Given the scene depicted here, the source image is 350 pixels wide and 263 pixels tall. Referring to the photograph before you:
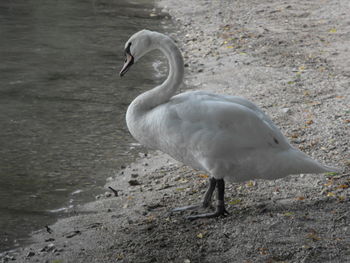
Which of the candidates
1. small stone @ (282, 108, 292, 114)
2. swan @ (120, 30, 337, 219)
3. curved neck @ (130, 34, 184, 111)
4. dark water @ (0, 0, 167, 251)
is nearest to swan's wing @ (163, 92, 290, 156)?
swan @ (120, 30, 337, 219)

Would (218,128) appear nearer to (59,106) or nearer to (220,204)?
(220,204)

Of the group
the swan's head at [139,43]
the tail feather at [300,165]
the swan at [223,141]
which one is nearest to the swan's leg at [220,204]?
the swan at [223,141]

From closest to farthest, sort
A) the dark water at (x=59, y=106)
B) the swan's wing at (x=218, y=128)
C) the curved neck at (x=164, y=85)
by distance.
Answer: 1. the swan's wing at (x=218, y=128)
2. the curved neck at (x=164, y=85)
3. the dark water at (x=59, y=106)

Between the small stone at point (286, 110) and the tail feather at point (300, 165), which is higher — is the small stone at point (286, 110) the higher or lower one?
the lower one

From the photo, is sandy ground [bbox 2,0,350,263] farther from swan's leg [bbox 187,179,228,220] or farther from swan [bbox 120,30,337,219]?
swan [bbox 120,30,337,219]

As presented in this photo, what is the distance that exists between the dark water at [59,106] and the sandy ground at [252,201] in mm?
422

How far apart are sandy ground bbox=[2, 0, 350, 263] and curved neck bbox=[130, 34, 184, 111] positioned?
990 millimetres

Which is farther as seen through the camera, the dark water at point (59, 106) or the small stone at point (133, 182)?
the small stone at point (133, 182)

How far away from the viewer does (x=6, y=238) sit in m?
5.80

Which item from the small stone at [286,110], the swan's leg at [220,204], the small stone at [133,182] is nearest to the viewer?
the swan's leg at [220,204]

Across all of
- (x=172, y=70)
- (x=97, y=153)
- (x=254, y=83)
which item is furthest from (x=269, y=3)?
(x=172, y=70)

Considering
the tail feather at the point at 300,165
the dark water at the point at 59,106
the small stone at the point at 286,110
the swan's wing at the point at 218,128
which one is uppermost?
the swan's wing at the point at 218,128

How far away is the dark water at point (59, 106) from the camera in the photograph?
673 cm

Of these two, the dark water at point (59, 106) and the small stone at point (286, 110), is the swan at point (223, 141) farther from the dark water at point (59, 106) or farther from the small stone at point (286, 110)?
the small stone at point (286, 110)
